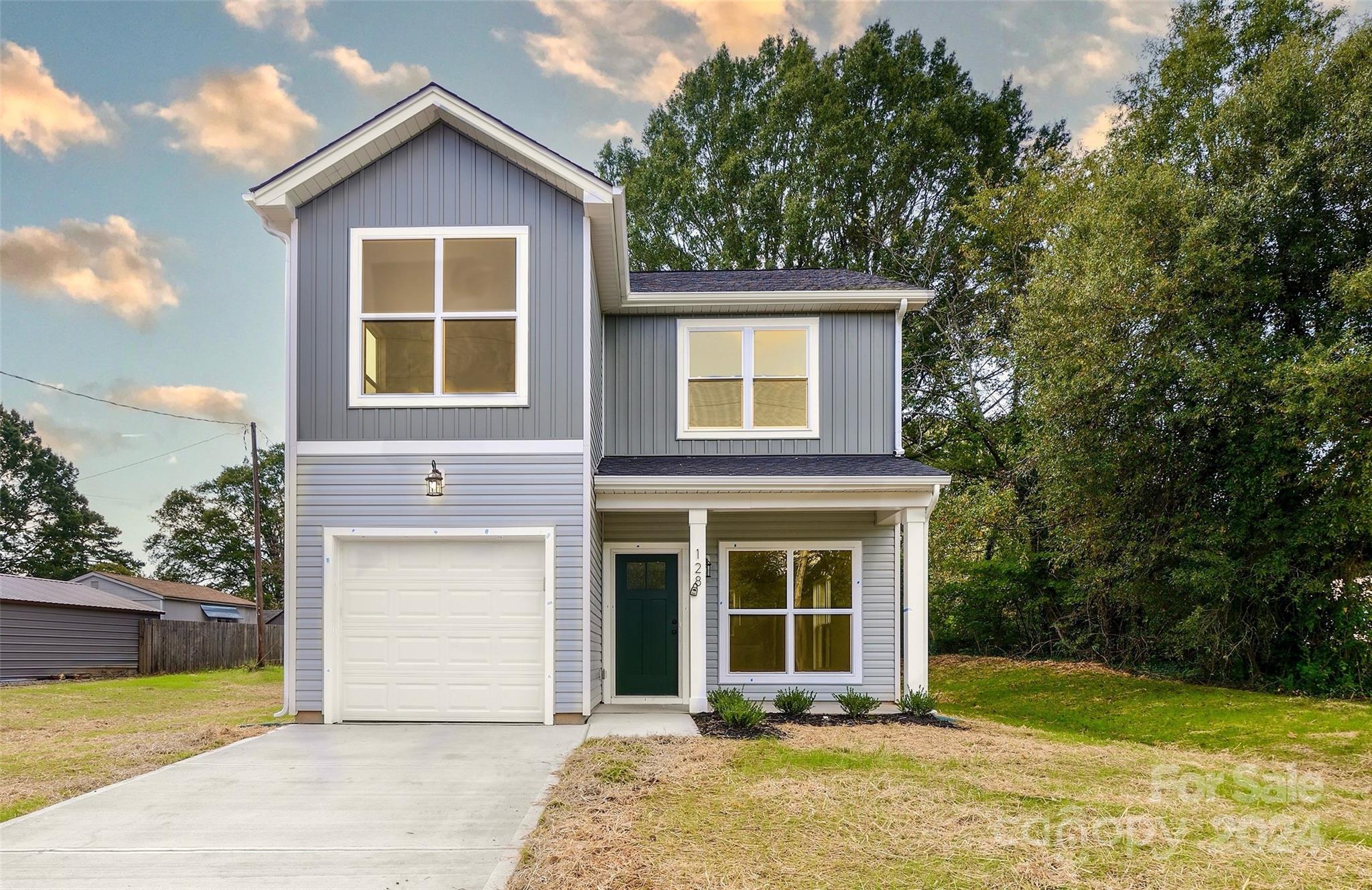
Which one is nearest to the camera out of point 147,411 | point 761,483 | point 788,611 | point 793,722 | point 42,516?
point 793,722

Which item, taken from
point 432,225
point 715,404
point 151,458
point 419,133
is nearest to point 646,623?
point 715,404

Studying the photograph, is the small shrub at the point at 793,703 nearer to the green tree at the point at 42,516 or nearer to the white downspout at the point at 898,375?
the white downspout at the point at 898,375

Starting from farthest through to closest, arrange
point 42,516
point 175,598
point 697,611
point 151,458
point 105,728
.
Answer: point 151,458 < point 42,516 < point 175,598 < point 105,728 < point 697,611

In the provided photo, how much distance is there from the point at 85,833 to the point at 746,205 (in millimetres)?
19110

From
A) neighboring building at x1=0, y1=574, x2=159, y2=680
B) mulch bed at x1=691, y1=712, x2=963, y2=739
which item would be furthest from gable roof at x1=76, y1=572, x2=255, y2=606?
mulch bed at x1=691, y1=712, x2=963, y2=739

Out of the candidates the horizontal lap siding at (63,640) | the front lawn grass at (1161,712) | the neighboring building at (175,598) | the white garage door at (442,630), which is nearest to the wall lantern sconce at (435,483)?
the white garage door at (442,630)

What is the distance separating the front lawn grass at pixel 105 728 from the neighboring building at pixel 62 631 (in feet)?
5.41

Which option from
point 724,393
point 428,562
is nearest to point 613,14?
point 724,393

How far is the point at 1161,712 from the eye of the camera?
10.4m

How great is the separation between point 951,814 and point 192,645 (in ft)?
74.8

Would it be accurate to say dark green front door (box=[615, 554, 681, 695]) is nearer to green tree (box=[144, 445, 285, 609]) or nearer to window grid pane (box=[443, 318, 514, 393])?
window grid pane (box=[443, 318, 514, 393])

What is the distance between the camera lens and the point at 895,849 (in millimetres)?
4160

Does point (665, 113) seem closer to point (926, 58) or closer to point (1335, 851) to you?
point (926, 58)

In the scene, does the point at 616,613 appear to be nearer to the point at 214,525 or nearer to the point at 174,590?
the point at 174,590
